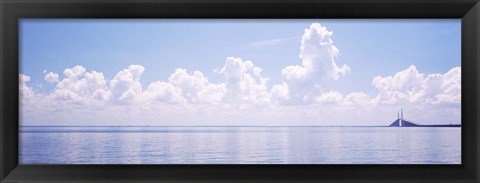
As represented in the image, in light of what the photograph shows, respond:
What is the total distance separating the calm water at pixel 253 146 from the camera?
15.1 feet

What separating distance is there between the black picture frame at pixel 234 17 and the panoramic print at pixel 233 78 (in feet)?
3.71

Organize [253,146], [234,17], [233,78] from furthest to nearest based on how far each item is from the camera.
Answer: [253,146]
[233,78]
[234,17]

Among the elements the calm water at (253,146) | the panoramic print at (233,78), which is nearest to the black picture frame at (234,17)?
the panoramic print at (233,78)

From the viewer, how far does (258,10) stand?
4.84ft

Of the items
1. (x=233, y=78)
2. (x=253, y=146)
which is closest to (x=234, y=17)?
(x=233, y=78)

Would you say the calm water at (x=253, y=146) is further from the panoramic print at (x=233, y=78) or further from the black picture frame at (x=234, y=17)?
the black picture frame at (x=234, y=17)

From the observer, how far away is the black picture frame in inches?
57.7

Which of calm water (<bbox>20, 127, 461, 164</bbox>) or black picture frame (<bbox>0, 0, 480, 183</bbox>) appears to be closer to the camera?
black picture frame (<bbox>0, 0, 480, 183</bbox>)

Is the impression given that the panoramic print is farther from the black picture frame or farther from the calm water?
the black picture frame

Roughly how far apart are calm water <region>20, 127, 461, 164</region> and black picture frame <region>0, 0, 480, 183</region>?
9.34 ft

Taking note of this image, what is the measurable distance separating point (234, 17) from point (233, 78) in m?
1.76

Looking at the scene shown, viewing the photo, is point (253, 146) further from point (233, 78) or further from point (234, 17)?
point (234, 17)

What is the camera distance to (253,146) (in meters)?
4.99

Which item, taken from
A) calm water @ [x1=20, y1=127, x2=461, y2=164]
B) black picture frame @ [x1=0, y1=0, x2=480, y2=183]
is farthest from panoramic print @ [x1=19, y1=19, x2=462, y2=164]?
black picture frame @ [x1=0, y1=0, x2=480, y2=183]
